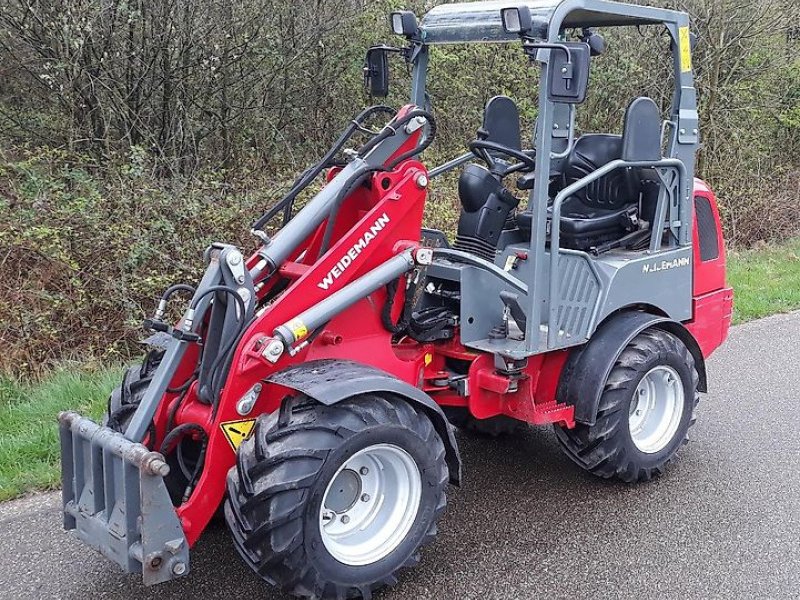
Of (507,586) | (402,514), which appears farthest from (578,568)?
(402,514)

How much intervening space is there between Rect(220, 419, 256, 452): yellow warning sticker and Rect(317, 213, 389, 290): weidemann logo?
0.65m

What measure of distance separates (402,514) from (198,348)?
1.11m

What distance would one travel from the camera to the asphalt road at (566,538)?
11.2 ft

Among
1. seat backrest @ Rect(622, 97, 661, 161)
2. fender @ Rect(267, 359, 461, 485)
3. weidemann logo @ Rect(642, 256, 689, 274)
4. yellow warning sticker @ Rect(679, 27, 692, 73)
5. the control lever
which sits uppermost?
yellow warning sticker @ Rect(679, 27, 692, 73)

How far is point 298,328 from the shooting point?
3338 millimetres

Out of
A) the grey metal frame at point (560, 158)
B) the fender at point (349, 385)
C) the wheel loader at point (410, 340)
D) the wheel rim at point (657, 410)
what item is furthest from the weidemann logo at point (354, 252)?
the wheel rim at point (657, 410)

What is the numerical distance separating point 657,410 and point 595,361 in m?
0.68

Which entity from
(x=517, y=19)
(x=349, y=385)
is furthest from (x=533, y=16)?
(x=349, y=385)

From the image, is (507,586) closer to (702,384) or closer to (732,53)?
(702,384)

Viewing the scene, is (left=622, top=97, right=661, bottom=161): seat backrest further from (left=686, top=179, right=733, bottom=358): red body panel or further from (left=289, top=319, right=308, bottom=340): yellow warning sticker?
(left=289, top=319, right=308, bottom=340): yellow warning sticker

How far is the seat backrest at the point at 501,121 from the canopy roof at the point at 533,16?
0.51 m

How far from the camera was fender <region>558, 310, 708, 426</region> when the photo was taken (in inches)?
161

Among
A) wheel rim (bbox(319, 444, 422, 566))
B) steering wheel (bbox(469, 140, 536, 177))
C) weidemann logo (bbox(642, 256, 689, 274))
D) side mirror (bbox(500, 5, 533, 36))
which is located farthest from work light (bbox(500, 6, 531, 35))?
wheel rim (bbox(319, 444, 422, 566))

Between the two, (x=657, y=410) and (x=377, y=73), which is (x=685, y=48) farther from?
(x=657, y=410)
